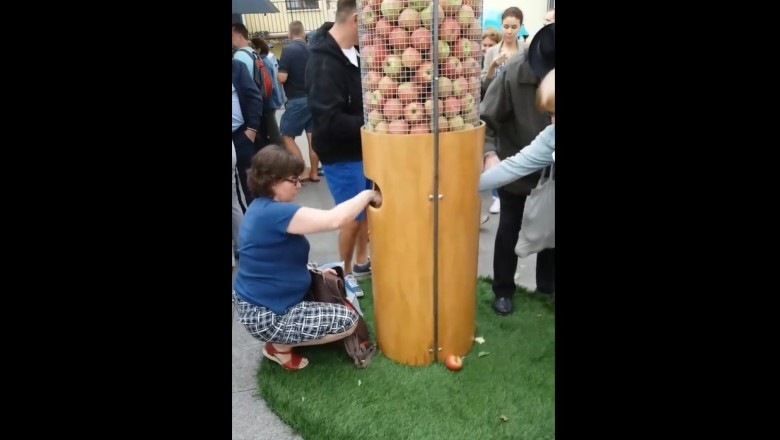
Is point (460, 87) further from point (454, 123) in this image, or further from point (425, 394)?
point (425, 394)

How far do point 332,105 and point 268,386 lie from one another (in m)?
1.47

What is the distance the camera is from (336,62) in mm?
2732

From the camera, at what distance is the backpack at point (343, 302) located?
2627 millimetres

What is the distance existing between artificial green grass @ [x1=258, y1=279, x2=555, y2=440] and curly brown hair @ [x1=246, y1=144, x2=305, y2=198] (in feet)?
3.15

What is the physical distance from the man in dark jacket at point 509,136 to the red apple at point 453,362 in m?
0.64

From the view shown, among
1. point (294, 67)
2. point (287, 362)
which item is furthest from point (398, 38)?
point (294, 67)

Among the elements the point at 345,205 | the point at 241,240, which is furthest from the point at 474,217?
the point at 241,240

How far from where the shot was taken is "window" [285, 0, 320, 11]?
19.0 feet

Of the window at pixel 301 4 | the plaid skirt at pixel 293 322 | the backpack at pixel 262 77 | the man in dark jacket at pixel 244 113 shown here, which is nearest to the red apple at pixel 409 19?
the plaid skirt at pixel 293 322

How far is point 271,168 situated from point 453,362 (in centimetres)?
127

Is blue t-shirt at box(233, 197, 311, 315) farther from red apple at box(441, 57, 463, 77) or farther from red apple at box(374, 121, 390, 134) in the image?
red apple at box(441, 57, 463, 77)

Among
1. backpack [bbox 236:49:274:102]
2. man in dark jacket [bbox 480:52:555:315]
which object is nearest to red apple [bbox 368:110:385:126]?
man in dark jacket [bbox 480:52:555:315]

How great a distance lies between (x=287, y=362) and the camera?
2627 millimetres

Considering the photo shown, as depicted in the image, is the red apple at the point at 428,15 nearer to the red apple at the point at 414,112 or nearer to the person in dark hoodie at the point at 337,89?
the red apple at the point at 414,112
